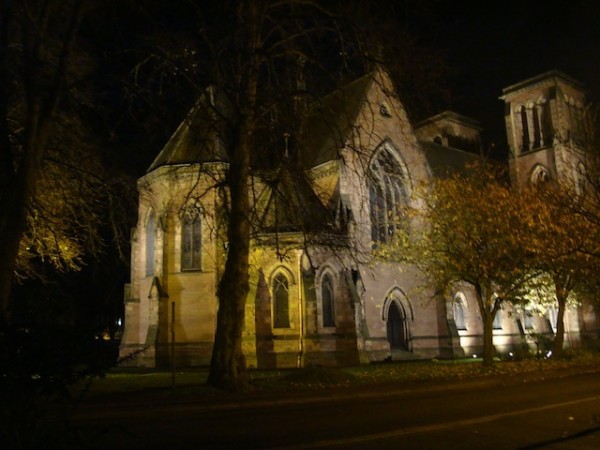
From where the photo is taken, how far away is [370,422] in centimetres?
1167

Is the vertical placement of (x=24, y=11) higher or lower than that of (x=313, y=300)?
higher

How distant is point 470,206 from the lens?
24.8 meters

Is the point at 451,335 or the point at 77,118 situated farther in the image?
the point at 451,335

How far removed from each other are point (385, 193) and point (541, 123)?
71.9ft

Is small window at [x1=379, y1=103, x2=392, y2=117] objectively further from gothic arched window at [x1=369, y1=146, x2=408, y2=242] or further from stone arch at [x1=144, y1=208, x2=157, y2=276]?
stone arch at [x1=144, y1=208, x2=157, y2=276]

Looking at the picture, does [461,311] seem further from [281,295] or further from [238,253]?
[238,253]

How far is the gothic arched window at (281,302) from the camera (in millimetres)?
28266

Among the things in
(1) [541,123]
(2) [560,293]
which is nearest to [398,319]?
(2) [560,293]

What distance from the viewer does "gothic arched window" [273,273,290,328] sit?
28.3 metres

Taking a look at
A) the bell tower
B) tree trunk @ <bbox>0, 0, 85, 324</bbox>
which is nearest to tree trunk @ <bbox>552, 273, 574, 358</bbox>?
the bell tower

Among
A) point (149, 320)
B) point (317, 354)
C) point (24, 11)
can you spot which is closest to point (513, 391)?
point (317, 354)

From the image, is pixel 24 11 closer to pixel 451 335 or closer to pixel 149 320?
pixel 149 320

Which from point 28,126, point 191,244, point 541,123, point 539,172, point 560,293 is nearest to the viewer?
point 28,126

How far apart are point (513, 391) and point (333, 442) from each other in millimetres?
9436
